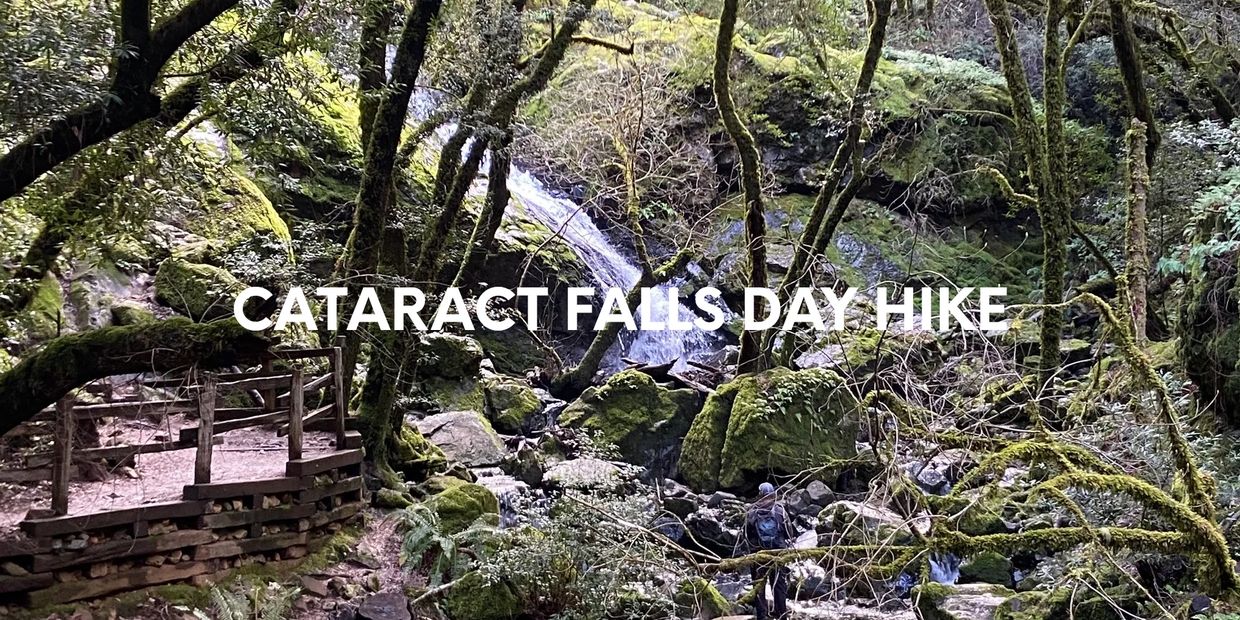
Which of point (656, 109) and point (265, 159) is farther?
point (656, 109)

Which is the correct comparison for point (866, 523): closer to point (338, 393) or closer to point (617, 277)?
point (338, 393)

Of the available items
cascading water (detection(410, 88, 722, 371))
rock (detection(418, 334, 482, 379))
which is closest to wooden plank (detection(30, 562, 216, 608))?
rock (detection(418, 334, 482, 379))

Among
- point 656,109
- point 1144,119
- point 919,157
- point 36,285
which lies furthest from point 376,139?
point 919,157

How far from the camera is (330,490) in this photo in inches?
279

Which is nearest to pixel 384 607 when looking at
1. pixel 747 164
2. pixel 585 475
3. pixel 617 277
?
pixel 585 475

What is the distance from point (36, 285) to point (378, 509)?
362cm

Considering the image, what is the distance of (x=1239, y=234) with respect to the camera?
24.2 ft

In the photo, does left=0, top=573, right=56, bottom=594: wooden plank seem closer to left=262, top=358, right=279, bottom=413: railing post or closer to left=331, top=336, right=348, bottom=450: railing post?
left=331, top=336, right=348, bottom=450: railing post

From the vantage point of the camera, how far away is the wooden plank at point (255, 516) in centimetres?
609

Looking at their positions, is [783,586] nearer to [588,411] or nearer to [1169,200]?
[588,411]

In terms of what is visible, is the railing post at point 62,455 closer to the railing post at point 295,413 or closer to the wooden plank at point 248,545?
the wooden plank at point 248,545

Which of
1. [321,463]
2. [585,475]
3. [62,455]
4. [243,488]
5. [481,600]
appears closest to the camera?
[62,455]

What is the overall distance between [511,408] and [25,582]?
24.9 ft

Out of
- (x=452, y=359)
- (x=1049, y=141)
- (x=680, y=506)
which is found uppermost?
(x=1049, y=141)
